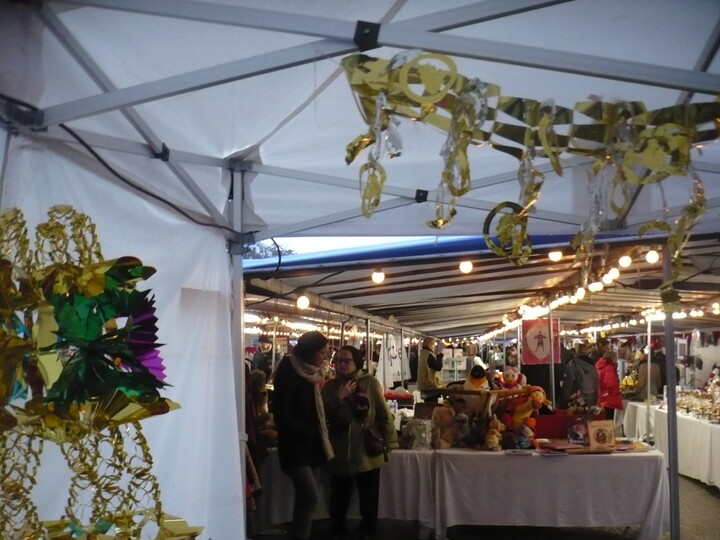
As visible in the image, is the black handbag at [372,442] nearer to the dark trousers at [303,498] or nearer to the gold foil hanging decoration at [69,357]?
the dark trousers at [303,498]

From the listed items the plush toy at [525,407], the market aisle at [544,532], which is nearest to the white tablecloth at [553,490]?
the plush toy at [525,407]

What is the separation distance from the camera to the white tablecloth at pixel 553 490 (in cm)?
503

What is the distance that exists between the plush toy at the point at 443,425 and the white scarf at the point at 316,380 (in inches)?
39.7

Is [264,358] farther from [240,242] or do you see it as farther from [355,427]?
[240,242]

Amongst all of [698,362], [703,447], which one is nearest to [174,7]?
[703,447]

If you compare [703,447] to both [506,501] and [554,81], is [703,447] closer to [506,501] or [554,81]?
[506,501]

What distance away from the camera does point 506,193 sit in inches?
141

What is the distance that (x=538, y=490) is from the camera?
201 inches

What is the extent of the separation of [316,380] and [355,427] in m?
0.58

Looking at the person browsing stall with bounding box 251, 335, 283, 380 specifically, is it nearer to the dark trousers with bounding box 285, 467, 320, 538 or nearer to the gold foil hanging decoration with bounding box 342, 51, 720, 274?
the dark trousers with bounding box 285, 467, 320, 538

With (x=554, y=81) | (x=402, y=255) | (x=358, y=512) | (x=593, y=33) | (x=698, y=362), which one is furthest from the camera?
(x=698, y=362)

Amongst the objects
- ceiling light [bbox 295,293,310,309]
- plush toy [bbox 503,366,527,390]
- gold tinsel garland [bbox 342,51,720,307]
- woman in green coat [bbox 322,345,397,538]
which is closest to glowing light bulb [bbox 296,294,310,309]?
ceiling light [bbox 295,293,310,309]

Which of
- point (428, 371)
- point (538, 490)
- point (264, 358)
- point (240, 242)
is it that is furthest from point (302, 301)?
point (264, 358)

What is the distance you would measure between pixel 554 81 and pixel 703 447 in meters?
5.78
